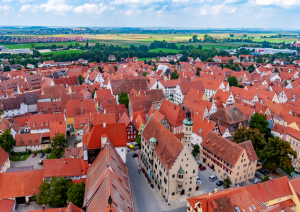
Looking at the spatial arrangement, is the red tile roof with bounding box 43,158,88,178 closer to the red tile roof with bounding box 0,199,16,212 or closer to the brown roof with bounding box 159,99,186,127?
the red tile roof with bounding box 0,199,16,212

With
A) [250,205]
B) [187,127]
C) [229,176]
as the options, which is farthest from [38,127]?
[250,205]

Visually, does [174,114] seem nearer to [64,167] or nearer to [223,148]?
[223,148]

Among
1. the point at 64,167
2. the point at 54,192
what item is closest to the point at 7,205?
the point at 54,192

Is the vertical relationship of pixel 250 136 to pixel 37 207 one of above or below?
above

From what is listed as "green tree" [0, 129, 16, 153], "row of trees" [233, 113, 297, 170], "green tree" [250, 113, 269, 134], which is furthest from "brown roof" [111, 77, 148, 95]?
"row of trees" [233, 113, 297, 170]

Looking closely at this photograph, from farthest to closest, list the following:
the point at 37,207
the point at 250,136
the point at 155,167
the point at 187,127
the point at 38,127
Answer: the point at 38,127, the point at 250,136, the point at 187,127, the point at 155,167, the point at 37,207

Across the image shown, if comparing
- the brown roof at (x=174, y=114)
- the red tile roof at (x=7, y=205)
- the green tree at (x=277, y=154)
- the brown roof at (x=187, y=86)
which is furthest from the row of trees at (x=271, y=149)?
the red tile roof at (x=7, y=205)

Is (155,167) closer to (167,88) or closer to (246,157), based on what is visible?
(246,157)
